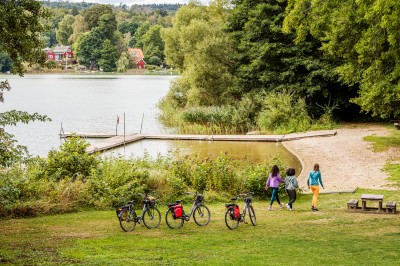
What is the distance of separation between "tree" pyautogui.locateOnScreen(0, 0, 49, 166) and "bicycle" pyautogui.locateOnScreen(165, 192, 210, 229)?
368 centimetres

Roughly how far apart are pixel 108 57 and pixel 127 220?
457 feet

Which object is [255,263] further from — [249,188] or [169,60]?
[169,60]

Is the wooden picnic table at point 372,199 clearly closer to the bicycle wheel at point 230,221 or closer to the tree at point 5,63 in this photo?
the bicycle wheel at point 230,221

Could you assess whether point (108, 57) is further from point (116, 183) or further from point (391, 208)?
point (391, 208)

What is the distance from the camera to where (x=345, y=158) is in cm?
2680

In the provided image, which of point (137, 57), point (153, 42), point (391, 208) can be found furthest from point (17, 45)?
point (137, 57)

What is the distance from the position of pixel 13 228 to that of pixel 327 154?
18.9 meters

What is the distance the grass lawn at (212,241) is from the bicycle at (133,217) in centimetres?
17

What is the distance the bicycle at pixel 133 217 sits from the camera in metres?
12.6

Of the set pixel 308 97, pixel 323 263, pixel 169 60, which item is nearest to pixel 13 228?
pixel 323 263

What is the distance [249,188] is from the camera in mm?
18766

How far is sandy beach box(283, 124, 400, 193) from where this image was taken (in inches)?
826

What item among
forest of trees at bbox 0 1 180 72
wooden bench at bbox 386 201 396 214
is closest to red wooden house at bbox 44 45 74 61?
forest of trees at bbox 0 1 180 72

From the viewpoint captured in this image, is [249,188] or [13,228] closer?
[13,228]
